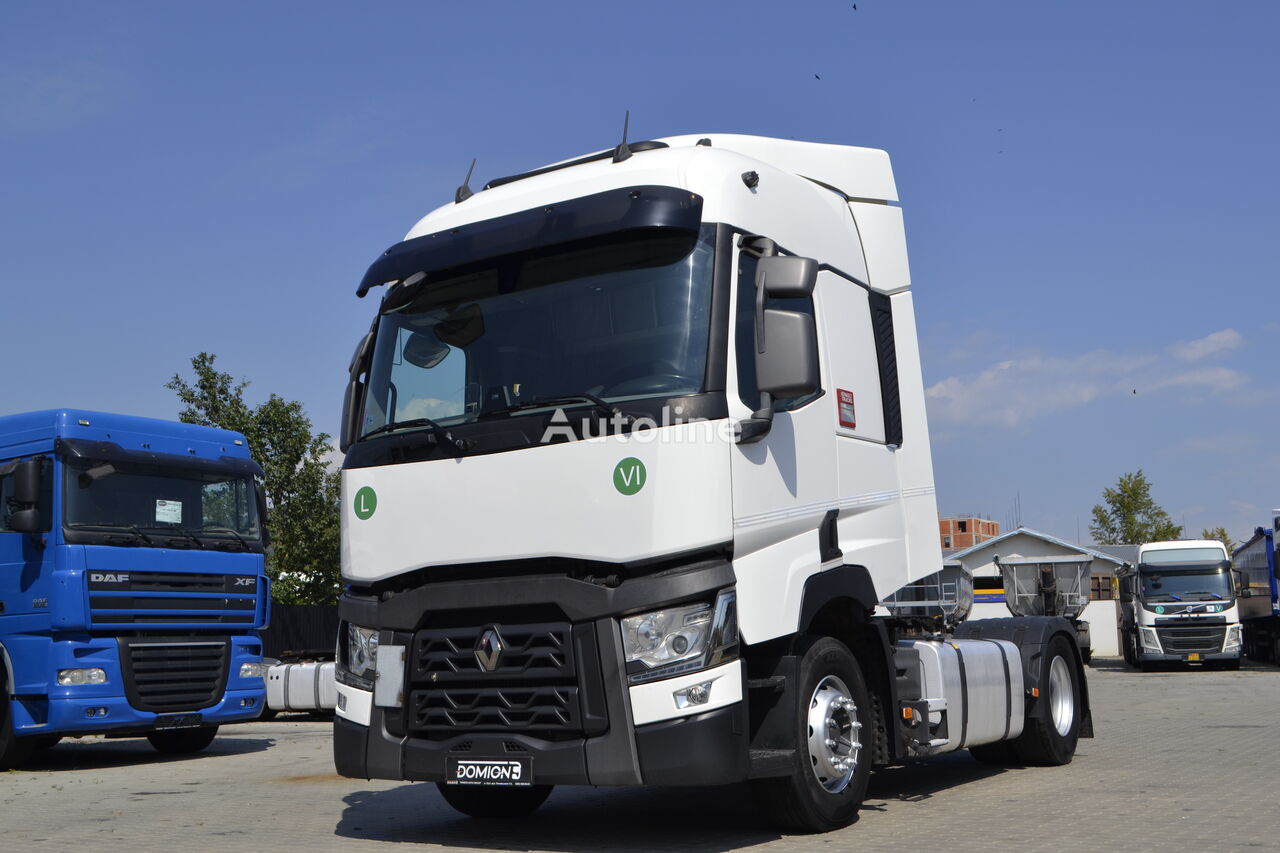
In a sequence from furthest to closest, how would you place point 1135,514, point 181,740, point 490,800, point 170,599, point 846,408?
point 1135,514
point 181,740
point 170,599
point 490,800
point 846,408

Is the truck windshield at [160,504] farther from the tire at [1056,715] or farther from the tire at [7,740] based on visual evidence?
the tire at [1056,715]

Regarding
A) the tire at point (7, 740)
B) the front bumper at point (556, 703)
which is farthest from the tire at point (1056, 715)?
the tire at point (7, 740)

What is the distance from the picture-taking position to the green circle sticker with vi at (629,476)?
6.51m

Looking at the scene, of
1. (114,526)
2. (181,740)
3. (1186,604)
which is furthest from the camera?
(1186,604)

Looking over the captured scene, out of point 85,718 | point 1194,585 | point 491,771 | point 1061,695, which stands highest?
point 1194,585

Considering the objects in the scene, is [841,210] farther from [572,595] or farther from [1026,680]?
[1026,680]

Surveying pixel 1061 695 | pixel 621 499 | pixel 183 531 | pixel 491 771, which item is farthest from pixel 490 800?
pixel 183 531

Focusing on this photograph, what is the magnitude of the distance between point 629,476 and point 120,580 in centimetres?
850

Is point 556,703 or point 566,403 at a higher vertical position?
point 566,403

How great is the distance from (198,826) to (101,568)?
5.15 m

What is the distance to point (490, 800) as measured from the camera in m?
8.54

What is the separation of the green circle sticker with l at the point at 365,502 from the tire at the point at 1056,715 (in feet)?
19.3

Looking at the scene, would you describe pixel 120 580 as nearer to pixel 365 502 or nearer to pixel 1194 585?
pixel 365 502

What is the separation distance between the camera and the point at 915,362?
9055 millimetres
